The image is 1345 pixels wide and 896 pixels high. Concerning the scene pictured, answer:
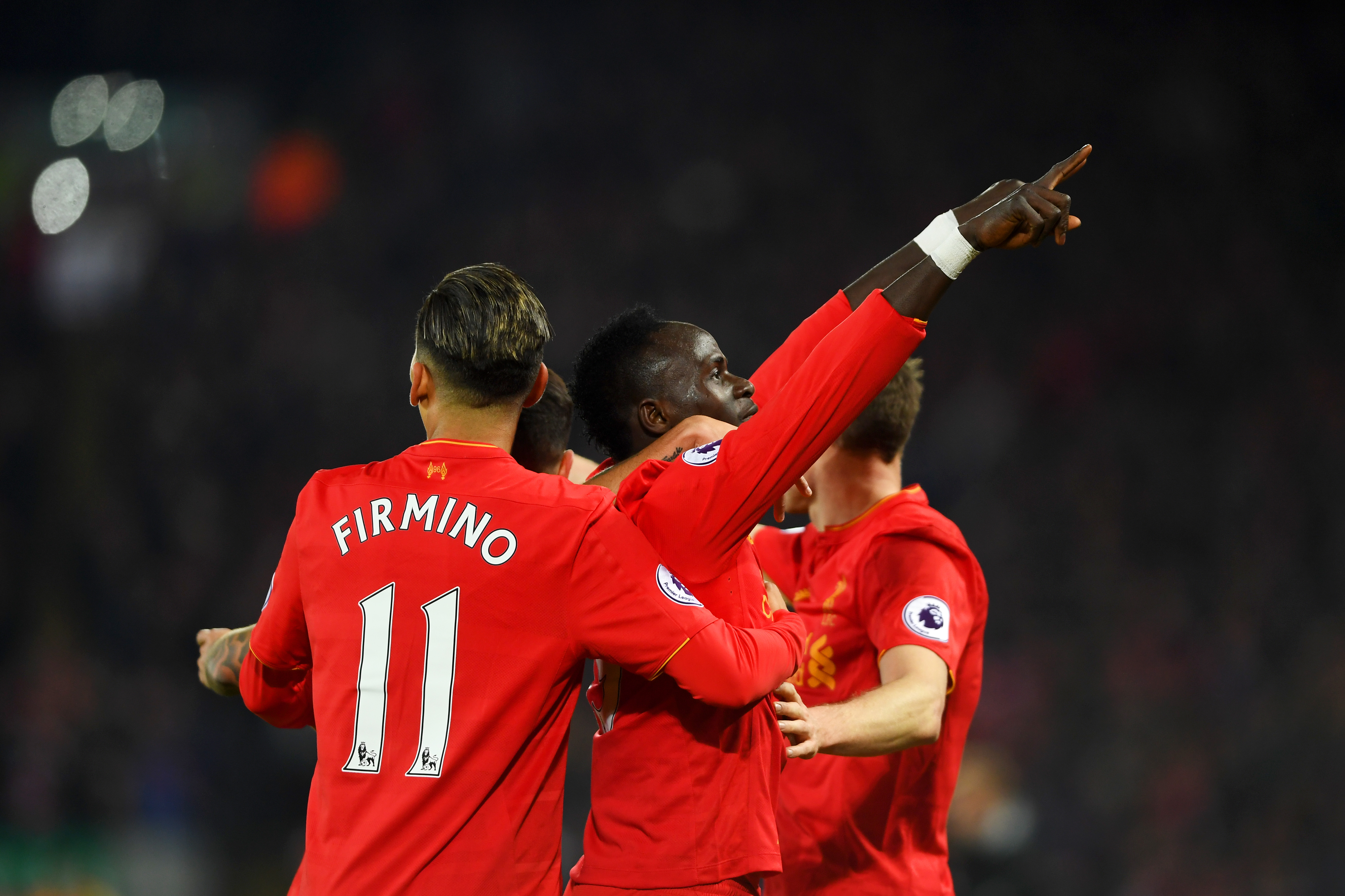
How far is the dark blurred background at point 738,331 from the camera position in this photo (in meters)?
7.57

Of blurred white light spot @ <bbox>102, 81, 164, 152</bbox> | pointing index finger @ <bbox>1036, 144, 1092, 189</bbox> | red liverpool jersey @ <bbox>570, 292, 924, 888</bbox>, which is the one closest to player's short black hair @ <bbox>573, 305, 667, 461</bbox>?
red liverpool jersey @ <bbox>570, 292, 924, 888</bbox>

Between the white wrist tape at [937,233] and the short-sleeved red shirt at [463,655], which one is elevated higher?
the white wrist tape at [937,233]

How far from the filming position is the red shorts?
5.91ft

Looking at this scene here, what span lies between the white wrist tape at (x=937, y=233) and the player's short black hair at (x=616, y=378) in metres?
0.60

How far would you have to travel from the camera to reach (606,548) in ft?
5.49

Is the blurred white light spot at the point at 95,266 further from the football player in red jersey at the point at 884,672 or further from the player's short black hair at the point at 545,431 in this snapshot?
the football player in red jersey at the point at 884,672

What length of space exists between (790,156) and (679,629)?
10.5 m

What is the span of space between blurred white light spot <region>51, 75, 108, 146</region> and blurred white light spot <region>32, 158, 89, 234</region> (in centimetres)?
22

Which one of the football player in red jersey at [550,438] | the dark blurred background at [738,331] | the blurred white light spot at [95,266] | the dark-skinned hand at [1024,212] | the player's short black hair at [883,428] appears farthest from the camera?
the blurred white light spot at [95,266]

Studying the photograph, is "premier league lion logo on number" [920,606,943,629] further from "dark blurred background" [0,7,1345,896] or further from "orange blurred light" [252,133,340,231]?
"orange blurred light" [252,133,340,231]

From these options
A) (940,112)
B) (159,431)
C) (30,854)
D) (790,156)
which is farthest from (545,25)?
(30,854)

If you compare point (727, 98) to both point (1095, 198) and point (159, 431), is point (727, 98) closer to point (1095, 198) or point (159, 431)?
point (1095, 198)

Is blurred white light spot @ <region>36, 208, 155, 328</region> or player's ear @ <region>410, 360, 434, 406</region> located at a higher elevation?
blurred white light spot @ <region>36, 208, 155, 328</region>

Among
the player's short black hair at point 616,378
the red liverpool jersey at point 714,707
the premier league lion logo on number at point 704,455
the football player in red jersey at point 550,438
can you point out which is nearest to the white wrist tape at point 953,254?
the red liverpool jersey at point 714,707
